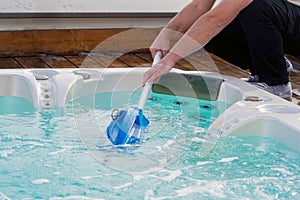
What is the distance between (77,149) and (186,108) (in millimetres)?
595

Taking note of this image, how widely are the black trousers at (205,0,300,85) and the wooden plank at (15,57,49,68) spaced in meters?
1.10

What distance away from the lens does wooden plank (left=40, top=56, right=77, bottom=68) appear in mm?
3227

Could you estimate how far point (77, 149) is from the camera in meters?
1.88

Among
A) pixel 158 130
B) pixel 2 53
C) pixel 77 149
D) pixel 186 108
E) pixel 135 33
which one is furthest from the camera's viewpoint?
pixel 135 33

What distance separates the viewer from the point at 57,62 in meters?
3.32

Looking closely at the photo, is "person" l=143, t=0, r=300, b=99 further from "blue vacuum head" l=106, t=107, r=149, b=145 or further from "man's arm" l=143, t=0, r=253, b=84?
"blue vacuum head" l=106, t=107, r=149, b=145

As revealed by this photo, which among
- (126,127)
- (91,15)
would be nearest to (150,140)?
(126,127)

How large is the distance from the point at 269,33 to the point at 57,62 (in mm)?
1333

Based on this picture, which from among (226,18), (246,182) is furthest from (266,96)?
(246,182)

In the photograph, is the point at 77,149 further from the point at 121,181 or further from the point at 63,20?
the point at 63,20

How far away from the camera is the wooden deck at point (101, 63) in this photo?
3205mm

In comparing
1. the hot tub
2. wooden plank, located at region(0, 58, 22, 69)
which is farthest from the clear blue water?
wooden plank, located at region(0, 58, 22, 69)

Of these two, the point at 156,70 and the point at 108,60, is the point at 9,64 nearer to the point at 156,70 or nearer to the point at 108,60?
the point at 108,60

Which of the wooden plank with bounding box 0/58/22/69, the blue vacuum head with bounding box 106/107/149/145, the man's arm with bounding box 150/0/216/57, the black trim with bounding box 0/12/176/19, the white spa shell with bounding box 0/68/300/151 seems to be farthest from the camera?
the black trim with bounding box 0/12/176/19
